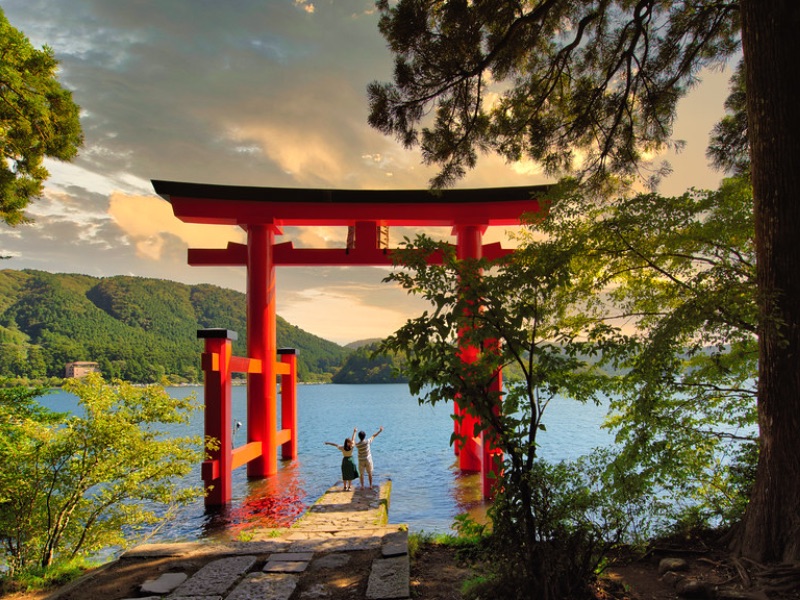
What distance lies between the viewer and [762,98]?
3465 millimetres

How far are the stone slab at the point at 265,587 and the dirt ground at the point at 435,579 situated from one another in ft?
0.25

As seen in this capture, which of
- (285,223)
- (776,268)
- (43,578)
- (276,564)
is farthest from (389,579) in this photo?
(285,223)

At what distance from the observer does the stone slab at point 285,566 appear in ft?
11.4

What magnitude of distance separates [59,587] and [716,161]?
25.5 feet

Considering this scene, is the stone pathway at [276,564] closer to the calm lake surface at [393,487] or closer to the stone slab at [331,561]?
the stone slab at [331,561]

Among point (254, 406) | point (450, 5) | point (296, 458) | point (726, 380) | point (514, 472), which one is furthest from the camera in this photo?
point (296, 458)

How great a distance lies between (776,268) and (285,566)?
12.8 ft

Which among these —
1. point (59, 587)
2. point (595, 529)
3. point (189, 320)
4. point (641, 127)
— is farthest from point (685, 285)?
point (189, 320)

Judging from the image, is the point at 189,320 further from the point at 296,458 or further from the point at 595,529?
the point at 595,529

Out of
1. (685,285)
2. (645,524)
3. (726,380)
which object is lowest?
(645,524)

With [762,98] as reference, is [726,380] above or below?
below

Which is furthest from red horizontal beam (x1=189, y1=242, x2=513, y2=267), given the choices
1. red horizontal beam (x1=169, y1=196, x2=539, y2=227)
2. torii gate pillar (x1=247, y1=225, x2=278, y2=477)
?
red horizontal beam (x1=169, y1=196, x2=539, y2=227)

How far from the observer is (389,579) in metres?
3.21

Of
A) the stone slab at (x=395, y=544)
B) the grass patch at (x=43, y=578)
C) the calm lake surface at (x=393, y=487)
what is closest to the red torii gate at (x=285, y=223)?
the calm lake surface at (x=393, y=487)
